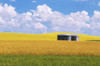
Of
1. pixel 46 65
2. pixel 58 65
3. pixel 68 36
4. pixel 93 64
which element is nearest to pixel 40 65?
pixel 46 65

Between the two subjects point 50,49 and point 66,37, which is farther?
point 66,37

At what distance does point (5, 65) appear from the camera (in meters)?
13.5

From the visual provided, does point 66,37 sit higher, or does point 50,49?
point 66,37

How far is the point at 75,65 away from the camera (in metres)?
13.9

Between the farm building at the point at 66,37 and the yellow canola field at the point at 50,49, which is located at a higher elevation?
the farm building at the point at 66,37

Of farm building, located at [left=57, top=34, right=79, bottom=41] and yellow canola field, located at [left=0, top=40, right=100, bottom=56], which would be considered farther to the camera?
farm building, located at [left=57, top=34, right=79, bottom=41]

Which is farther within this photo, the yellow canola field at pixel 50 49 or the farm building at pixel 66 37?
the farm building at pixel 66 37

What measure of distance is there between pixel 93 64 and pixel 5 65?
696 cm

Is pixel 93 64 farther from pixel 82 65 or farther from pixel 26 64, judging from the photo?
pixel 26 64

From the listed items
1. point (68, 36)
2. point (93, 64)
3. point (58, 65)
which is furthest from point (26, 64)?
point (68, 36)

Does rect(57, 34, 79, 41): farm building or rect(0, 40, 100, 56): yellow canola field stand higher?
rect(57, 34, 79, 41): farm building

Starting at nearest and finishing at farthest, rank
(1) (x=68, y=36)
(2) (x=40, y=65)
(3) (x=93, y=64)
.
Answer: (2) (x=40, y=65)
(3) (x=93, y=64)
(1) (x=68, y=36)

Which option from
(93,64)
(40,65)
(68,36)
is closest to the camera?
(40,65)

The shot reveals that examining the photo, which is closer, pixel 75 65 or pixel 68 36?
pixel 75 65
